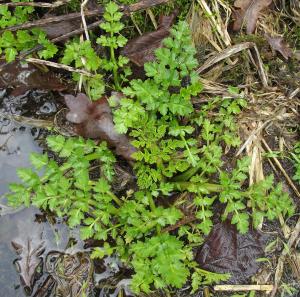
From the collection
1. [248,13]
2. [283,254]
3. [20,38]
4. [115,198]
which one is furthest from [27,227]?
[248,13]

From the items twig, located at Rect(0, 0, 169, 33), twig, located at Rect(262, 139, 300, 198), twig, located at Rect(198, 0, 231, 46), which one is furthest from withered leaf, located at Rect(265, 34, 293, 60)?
twig, located at Rect(0, 0, 169, 33)

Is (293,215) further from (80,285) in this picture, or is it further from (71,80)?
(71,80)

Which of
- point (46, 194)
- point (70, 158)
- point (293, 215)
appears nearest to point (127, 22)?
point (70, 158)

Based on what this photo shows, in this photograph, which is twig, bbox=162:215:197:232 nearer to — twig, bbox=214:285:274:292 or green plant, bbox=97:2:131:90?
twig, bbox=214:285:274:292

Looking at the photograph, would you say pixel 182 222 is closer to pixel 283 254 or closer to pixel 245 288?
pixel 245 288

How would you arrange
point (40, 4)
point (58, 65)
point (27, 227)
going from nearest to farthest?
1. point (40, 4)
2. point (58, 65)
3. point (27, 227)

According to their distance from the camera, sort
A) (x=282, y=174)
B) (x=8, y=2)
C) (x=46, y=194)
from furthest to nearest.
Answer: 1. (x=282, y=174)
2. (x=8, y=2)
3. (x=46, y=194)
